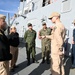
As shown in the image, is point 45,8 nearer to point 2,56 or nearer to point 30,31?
point 30,31

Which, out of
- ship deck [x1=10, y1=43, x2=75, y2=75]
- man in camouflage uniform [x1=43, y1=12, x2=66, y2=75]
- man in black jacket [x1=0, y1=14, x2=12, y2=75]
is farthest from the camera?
ship deck [x1=10, y1=43, x2=75, y2=75]

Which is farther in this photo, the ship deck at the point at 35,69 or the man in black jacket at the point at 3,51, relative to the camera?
the ship deck at the point at 35,69

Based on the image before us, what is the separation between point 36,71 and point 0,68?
3323 millimetres

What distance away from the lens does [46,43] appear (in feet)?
28.9

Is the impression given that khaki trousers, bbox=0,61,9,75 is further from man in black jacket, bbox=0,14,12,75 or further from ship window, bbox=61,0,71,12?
ship window, bbox=61,0,71,12

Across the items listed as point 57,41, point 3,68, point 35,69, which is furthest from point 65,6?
point 3,68

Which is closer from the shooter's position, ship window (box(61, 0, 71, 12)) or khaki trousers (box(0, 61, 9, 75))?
khaki trousers (box(0, 61, 9, 75))

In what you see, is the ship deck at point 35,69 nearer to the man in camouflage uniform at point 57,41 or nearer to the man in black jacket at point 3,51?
the man in camouflage uniform at point 57,41

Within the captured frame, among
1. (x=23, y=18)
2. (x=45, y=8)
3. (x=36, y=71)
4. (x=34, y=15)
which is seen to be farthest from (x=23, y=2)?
(x=36, y=71)

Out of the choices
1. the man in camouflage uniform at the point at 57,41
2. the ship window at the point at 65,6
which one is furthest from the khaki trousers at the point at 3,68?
the ship window at the point at 65,6

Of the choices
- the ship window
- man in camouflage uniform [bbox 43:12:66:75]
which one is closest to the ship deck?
man in camouflage uniform [bbox 43:12:66:75]

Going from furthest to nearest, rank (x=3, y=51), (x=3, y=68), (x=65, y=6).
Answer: (x=65, y=6) < (x=3, y=68) < (x=3, y=51)

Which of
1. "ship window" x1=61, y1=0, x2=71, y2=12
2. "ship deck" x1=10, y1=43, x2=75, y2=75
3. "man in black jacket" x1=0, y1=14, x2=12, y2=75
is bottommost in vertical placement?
"ship deck" x1=10, y1=43, x2=75, y2=75

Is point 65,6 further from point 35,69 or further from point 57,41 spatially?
point 57,41
